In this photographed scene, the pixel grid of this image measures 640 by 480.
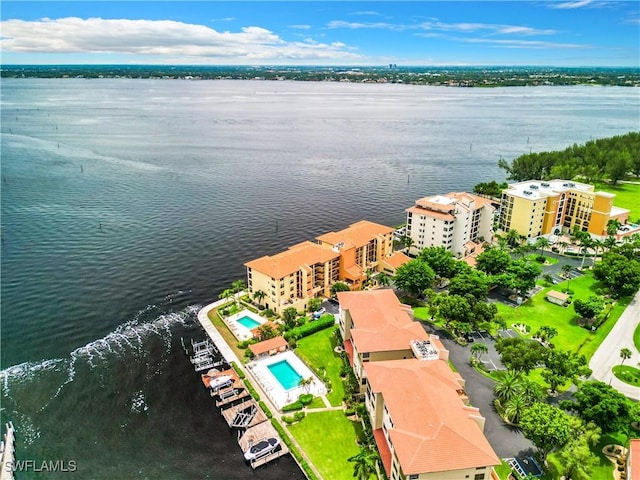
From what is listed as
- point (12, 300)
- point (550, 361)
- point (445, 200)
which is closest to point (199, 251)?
point (12, 300)

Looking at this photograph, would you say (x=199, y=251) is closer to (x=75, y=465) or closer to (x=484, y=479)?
(x=75, y=465)

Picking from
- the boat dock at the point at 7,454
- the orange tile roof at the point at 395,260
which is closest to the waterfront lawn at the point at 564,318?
the orange tile roof at the point at 395,260

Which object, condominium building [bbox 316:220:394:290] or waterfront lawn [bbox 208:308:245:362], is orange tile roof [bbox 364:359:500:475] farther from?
condominium building [bbox 316:220:394:290]

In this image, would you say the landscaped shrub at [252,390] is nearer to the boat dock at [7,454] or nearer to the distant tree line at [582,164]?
the boat dock at [7,454]

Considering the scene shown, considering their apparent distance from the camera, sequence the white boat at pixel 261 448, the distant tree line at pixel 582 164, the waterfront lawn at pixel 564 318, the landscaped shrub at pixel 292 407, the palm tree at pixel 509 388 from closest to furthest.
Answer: the white boat at pixel 261 448, the palm tree at pixel 509 388, the landscaped shrub at pixel 292 407, the waterfront lawn at pixel 564 318, the distant tree line at pixel 582 164

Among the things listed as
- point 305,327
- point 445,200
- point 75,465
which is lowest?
point 75,465

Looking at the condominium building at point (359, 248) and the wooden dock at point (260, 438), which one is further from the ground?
the condominium building at point (359, 248)
